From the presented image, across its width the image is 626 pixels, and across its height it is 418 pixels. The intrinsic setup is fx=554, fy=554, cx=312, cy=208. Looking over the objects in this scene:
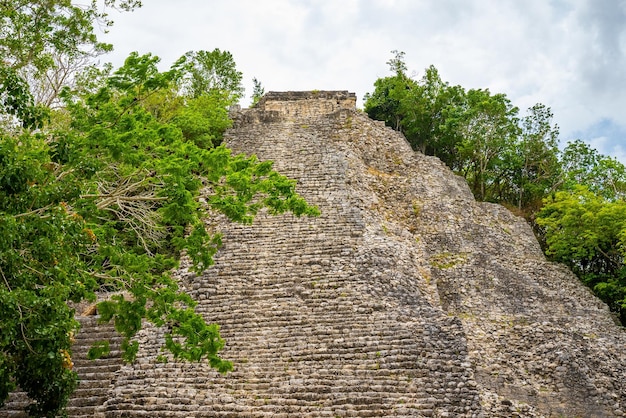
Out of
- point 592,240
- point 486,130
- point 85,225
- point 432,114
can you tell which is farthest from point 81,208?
point 432,114

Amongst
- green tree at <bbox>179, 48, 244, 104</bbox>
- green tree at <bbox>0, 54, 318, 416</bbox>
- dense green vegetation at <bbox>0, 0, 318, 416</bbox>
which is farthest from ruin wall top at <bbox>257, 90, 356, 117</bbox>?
green tree at <bbox>0, 54, 318, 416</bbox>

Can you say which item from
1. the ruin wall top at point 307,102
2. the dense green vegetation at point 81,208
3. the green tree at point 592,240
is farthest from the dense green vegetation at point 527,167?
the dense green vegetation at point 81,208

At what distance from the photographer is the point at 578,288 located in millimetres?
13500

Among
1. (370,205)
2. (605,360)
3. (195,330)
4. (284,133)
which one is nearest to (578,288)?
(605,360)

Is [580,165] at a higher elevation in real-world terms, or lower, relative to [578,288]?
higher

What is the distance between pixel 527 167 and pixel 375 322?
13.8 meters

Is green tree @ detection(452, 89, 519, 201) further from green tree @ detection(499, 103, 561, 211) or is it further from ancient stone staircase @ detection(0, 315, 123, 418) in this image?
ancient stone staircase @ detection(0, 315, 123, 418)

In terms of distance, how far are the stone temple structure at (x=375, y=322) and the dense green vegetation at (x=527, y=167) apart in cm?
131

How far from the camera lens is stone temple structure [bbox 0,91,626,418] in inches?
321

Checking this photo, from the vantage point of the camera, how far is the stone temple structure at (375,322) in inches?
321

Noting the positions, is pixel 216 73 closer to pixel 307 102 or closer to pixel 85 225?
pixel 307 102

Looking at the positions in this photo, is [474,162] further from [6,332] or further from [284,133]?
[6,332]

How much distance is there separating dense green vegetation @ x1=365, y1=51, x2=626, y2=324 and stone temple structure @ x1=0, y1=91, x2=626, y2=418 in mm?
1306

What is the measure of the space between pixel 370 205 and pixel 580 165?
996 centimetres
